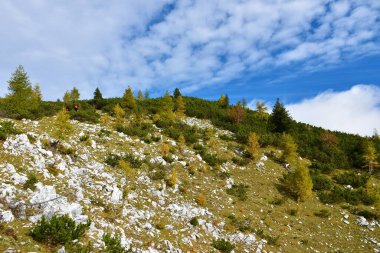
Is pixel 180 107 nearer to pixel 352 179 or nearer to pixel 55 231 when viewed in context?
pixel 352 179

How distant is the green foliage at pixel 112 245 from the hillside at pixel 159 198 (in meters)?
0.23

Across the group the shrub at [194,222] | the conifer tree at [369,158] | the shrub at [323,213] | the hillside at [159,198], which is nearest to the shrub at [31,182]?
the hillside at [159,198]

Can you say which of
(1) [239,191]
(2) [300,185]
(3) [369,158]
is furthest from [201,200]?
(3) [369,158]

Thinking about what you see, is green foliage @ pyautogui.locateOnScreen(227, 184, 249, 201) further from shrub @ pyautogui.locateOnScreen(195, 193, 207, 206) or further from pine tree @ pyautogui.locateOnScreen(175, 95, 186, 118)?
pine tree @ pyautogui.locateOnScreen(175, 95, 186, 118)

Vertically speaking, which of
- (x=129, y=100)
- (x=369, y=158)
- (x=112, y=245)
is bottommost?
(x=112, y=245)

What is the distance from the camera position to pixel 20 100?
91.1ft

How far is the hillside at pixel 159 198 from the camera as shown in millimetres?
12781

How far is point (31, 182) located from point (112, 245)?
5722mm

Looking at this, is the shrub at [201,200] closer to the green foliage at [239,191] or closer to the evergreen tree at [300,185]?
the green foliage at [239,191]

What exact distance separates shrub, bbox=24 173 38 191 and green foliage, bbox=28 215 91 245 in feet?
9.60

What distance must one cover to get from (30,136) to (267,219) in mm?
17230

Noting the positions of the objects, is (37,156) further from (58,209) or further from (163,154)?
(163,154)

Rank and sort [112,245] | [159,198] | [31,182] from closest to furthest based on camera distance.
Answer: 1. [112,245]
2. [31,182]
3. [159,198]

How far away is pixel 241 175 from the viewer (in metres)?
25.1
